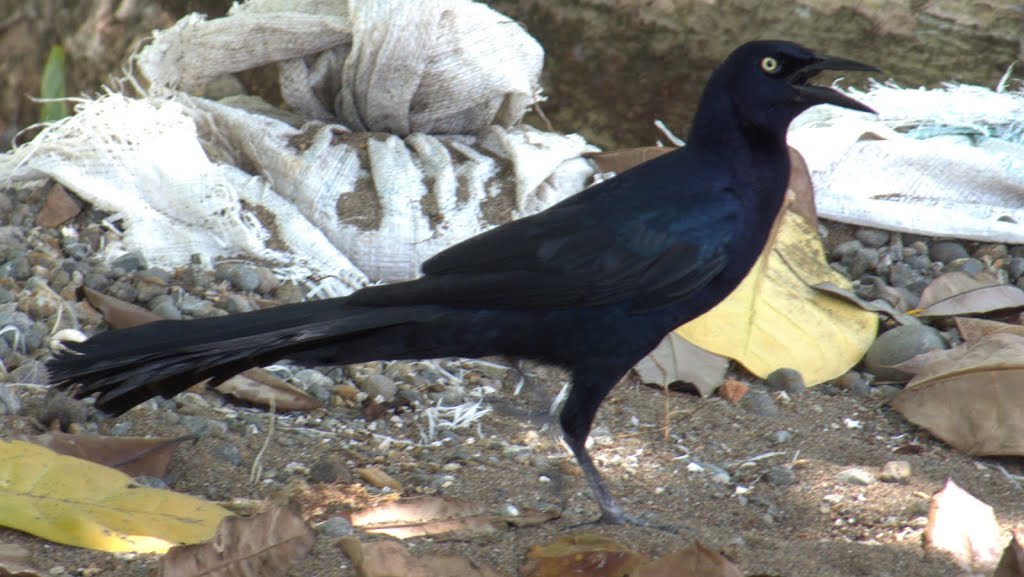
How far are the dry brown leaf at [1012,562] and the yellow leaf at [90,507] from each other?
53.4 inches

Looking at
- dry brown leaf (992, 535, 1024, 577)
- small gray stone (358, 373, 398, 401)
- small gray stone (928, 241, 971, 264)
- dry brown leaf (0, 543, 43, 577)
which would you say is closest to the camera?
dry brown leaf (0, 543, 43, 577)

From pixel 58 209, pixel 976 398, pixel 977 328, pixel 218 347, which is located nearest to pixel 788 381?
pixel 976 398

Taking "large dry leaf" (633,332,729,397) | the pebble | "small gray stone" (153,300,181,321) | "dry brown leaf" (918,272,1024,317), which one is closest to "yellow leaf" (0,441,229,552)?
"small gray stone" (153,300,181,321)

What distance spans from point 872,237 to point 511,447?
5.32 feet

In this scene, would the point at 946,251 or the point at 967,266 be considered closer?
the point at 967,266

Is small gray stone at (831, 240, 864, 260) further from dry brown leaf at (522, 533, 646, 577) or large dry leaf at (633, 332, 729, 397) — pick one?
dry brown leaf at (522, 533, 646, 577)

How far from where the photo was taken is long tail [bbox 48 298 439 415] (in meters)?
2.40

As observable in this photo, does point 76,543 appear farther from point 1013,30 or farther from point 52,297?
point 1013,30

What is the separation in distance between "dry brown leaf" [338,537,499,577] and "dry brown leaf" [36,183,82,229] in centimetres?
195

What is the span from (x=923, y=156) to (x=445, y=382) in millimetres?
1819

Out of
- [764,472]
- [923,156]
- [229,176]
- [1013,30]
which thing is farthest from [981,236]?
[229,176]

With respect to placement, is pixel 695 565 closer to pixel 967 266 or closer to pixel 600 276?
pixel 600 276

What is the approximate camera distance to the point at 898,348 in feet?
11.0

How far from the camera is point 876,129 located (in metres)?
4.09
